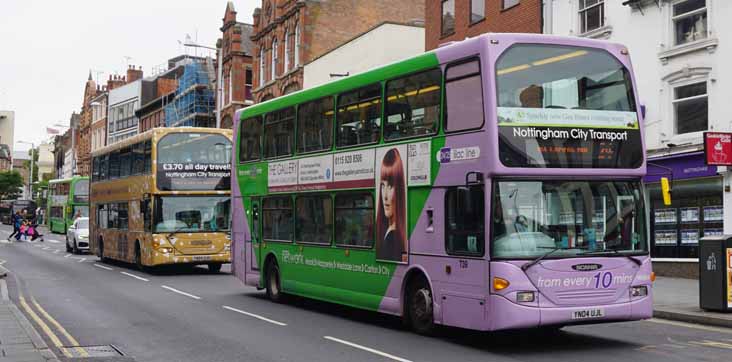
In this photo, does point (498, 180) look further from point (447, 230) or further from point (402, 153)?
point (402, 153)

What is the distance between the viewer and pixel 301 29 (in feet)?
163

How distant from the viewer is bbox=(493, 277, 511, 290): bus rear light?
10469mm

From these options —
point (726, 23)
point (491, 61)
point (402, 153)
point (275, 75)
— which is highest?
point (275, 75)

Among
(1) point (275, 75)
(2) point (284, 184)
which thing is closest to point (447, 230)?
(2) point (284, 184)

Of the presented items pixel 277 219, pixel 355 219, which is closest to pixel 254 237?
pixel 277 219

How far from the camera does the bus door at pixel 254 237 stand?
59.2 feet

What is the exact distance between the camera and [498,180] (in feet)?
34.9

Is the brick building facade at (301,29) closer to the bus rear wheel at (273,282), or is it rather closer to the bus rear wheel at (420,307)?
the bus rear wheel at (273,282)

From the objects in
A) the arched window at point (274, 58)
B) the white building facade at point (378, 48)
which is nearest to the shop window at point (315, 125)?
the white building facade at point (378, 48)

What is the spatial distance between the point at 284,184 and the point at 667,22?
1204 centimetres

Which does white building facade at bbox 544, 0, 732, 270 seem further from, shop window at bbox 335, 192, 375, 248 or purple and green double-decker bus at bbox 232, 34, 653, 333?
purple and green double-decker bus at bbox 232, 34, 653, 333

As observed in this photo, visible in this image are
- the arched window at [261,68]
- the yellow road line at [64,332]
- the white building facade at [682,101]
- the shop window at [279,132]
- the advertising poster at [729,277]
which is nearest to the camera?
the yellow road line at [64,332]

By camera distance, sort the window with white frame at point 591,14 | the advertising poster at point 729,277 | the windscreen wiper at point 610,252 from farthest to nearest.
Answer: the window with white frame at point 591,14 → the advertising poster at point 729,277 → the windscreen wiper at point 610,252

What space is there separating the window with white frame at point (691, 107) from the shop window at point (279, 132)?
1109 centimetres
